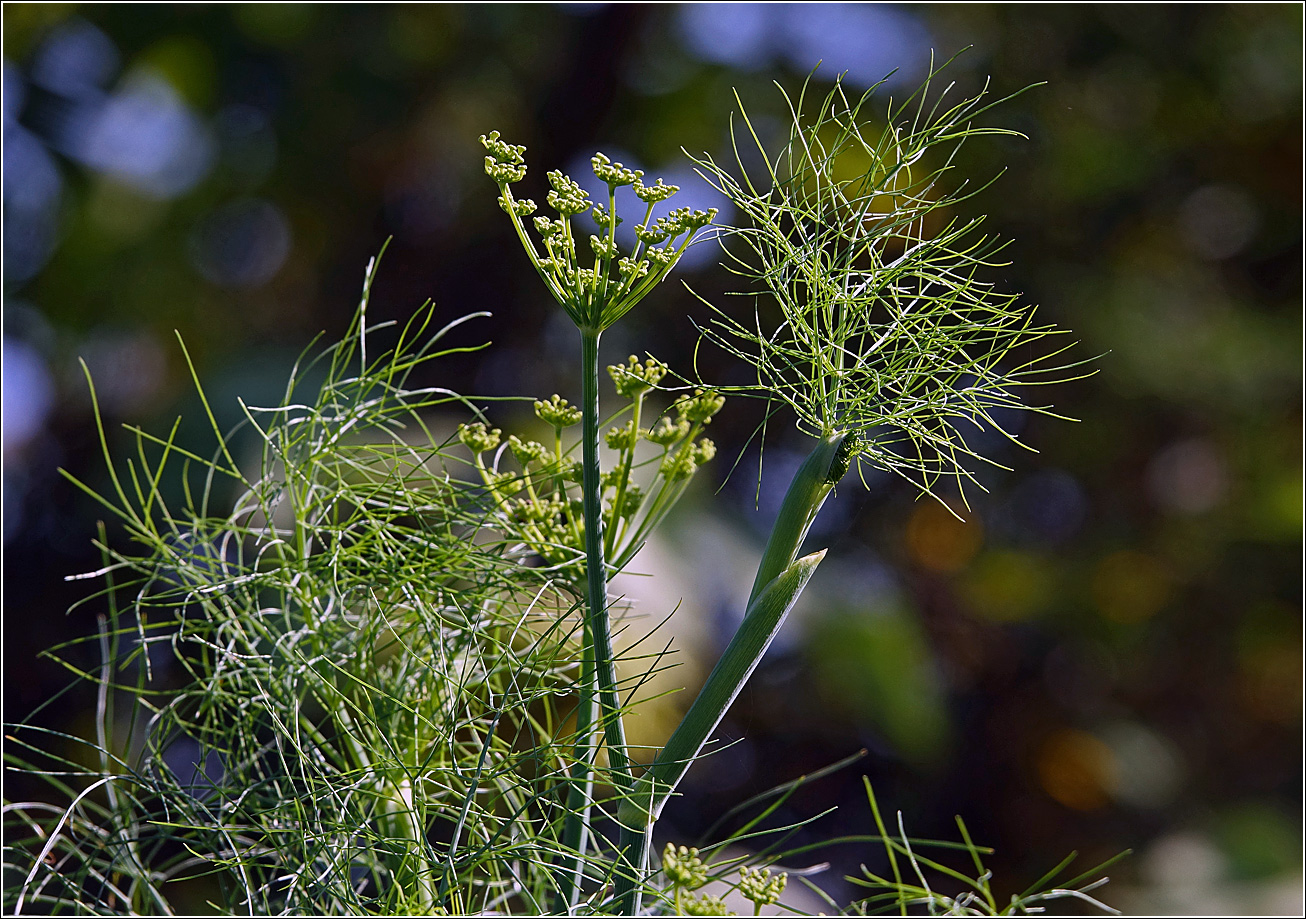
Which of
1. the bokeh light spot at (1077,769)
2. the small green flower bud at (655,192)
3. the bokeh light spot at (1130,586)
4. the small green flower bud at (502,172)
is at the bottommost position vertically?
the bokeh light spot at (1077,769)

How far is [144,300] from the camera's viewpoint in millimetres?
2059

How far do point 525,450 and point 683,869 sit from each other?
0.11 m

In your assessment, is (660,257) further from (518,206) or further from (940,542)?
(940,542)

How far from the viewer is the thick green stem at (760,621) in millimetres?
203

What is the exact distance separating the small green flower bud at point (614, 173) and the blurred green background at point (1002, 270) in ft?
5.43

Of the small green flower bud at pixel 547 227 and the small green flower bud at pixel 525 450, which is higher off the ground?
the small green flower bud at pixel 547 227

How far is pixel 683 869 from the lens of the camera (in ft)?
0.81

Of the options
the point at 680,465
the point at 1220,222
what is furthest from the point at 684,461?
the point at 1220,222

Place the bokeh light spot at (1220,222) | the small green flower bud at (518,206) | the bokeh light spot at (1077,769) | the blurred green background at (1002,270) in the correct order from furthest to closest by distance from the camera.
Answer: the bokeh light spot at (1220,222) < the bokeh light spot at (1077,769) < the blurred green background at (1002,270) < the small green flower bud at (518,206)

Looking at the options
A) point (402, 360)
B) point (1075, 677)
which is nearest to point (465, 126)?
point (1075, 677)

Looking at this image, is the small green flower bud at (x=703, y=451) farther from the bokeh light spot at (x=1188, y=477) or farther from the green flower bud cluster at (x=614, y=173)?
the bokeh light spot at (x=1188, y=477)

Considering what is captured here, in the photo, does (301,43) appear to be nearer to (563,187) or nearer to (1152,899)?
(563,187)

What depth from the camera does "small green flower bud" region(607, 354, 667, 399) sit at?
216mm

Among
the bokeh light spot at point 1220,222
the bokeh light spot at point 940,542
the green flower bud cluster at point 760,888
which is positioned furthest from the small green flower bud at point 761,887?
the bokeh light spot at point 1220,222
